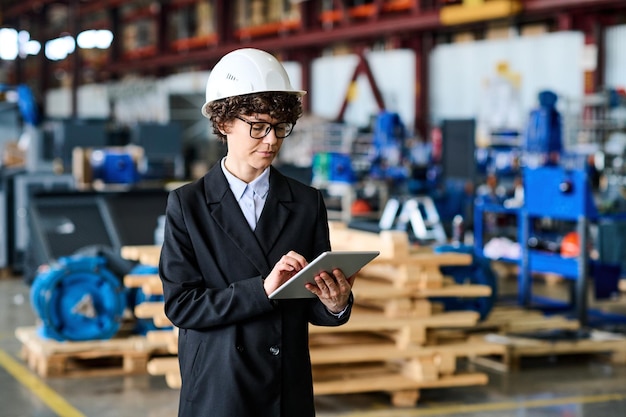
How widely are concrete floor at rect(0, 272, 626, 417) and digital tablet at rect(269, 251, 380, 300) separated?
3048 mm

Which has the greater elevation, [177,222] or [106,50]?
[106,50]

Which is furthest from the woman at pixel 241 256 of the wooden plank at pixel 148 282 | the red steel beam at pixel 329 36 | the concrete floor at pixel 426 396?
the red steel beam at pixel 329 36

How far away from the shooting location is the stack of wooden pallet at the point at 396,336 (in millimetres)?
A: 5426

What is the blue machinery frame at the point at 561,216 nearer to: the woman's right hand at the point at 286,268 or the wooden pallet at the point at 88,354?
the wooden pallet at the point at 88,354

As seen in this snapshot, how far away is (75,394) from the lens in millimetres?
5836

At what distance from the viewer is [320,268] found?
2.33 meters

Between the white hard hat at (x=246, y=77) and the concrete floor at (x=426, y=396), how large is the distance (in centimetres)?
314

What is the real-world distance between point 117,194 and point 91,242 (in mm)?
464

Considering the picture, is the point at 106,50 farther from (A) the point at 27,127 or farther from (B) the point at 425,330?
(B) the point at 425,330

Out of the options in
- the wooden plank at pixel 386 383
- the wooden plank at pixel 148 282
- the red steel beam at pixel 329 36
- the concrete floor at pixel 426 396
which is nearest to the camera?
the wooden plank at pixel 386 383

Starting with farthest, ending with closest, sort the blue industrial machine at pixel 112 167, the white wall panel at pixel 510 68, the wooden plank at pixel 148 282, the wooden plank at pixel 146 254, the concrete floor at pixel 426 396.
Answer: the white wall panel at pixel 510 68 → the blue industrial machine at pixel 112 167 → the wooden plank at pixel 146 254 → the wooden plank at pixel 148 282 → the concrete floor at pixel 426 396

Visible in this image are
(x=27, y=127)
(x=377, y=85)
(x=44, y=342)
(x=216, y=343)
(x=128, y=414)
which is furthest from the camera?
(x=377, y=85)

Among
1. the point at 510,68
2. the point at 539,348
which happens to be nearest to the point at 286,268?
the point at 539,348

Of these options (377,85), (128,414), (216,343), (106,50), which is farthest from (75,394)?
(106,50)
